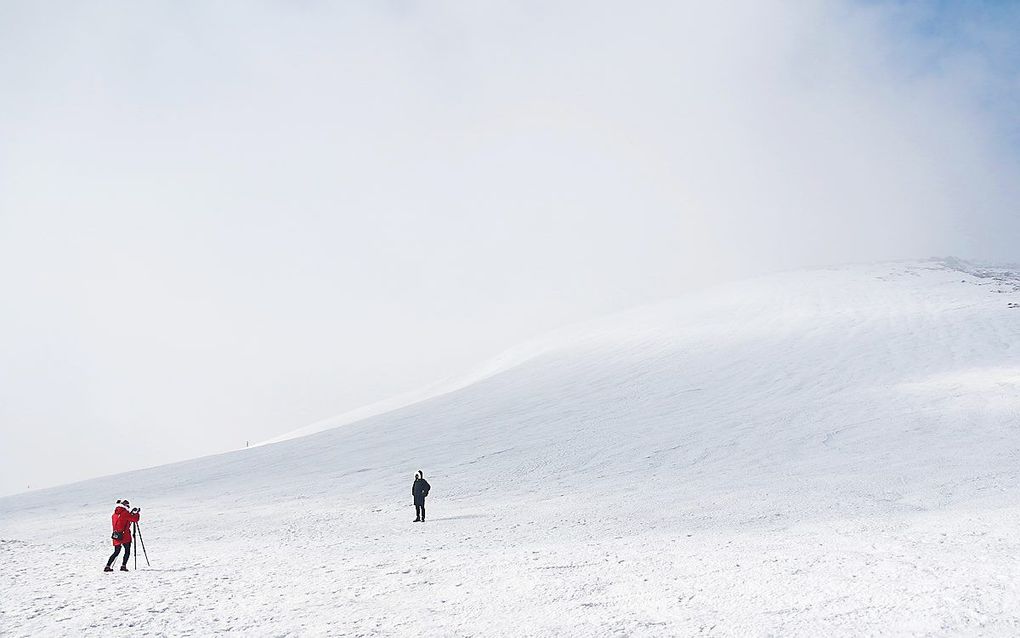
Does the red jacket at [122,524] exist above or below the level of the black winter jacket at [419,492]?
above

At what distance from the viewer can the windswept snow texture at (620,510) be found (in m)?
9.12

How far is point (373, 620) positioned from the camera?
8.98 metres

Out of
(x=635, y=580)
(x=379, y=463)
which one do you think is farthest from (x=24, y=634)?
(x=379, y=463)

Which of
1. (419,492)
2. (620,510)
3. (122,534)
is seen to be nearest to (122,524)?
(122,534)

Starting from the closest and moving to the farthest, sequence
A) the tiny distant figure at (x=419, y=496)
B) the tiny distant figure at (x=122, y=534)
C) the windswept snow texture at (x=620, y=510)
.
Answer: the windswept snow texture at (x=620, y=510) → the tiny distant figure at (x=122, y=534) → the tiny distant figure at (x=419, y=496)

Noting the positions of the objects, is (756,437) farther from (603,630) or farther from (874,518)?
(603,630)

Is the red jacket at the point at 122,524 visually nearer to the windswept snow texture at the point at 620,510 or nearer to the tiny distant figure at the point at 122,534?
the tiny distant figure at the point at 122,534

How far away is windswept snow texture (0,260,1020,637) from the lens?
912 cm

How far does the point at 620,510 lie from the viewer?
658 inches

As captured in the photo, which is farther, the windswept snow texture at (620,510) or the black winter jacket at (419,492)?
the black winter jacket at (419,492)

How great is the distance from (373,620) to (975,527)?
10.8m

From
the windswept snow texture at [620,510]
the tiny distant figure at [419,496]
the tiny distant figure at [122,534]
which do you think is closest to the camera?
the windswept snow texture at [620,510]

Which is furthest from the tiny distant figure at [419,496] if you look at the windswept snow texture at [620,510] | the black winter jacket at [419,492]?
the windswept snow texture at [620,510]

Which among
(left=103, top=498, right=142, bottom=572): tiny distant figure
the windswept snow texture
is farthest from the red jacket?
the windswept snow texture
